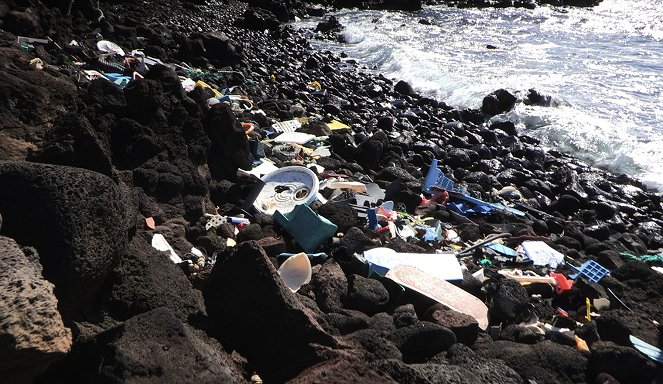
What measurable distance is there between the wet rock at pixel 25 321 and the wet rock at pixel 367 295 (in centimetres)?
207

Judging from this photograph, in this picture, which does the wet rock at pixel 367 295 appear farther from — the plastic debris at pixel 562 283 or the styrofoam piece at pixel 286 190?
the plastic debris at pixel 562 283

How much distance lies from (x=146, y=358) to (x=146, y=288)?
87 cm

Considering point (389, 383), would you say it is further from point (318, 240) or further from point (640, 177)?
point (640, 177)

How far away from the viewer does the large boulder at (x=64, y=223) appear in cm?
280

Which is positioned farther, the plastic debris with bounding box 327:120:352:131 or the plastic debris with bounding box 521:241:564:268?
the plastic debris with bounding box 327:120:352:131

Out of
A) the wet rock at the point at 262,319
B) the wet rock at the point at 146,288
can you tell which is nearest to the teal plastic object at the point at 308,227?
the wet rock at the point at 146,288

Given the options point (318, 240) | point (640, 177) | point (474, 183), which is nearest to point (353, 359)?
point (318, 240)

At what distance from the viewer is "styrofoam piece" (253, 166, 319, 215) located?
19.0 ft

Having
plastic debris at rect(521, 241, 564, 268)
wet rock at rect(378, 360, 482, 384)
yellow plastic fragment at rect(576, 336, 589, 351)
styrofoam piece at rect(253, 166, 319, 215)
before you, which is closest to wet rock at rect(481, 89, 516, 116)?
plastic debris at rect(521, 241, 564, 268)

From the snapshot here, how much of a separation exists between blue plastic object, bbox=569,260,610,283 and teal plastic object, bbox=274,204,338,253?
2.42 m

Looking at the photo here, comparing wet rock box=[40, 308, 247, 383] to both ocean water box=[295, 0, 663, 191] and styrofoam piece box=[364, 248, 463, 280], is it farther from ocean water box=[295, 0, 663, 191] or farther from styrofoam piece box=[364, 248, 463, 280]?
ocean water box=[295, 0, 663, 191]

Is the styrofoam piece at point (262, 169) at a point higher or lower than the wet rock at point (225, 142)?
lower

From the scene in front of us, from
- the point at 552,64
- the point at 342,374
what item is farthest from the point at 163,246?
the point at 552,64

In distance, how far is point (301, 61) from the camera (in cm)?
1673
